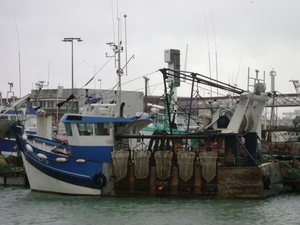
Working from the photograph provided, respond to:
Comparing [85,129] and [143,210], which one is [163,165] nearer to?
[143,210]

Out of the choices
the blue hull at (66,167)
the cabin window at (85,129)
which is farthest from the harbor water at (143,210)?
the cabin window at (85,129)

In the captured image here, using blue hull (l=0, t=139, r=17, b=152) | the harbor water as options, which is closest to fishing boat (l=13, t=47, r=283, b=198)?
the harbor water

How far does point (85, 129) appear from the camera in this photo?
25.0 meters

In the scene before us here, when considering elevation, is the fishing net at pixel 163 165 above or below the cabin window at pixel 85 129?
below

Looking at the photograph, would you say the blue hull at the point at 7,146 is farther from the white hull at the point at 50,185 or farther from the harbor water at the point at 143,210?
the harbor water at the point at 143,210

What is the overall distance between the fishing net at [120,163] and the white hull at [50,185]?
1.03 m

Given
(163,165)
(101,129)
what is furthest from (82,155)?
(163,165)

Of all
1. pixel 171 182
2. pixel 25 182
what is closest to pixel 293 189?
pixel 171 182

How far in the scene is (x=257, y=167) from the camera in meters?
23.2

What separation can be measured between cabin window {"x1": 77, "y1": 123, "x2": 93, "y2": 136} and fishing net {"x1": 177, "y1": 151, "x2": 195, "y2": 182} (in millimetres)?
3776

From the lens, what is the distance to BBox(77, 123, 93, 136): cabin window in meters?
25.0

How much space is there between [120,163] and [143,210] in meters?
3.15

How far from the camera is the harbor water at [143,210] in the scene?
19734 mm

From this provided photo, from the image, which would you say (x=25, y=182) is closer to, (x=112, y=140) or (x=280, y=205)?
(x=112, y=140)
